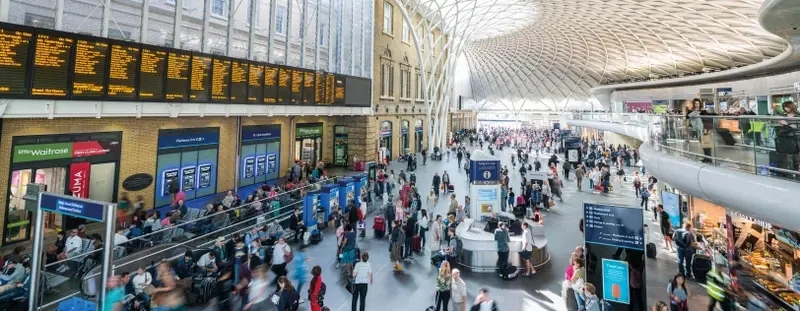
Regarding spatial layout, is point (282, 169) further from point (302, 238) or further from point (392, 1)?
point (392, 1)

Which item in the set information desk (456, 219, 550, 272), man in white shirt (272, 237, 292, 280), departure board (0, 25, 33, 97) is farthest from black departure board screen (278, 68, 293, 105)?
information desk (456, 219, 550, 272)

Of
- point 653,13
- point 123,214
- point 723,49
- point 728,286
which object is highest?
point 653,13

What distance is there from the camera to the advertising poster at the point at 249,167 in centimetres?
1916

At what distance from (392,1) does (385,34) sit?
3.05 meters

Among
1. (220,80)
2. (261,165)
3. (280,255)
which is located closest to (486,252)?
(280,255)

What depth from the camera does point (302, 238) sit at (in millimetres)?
12430

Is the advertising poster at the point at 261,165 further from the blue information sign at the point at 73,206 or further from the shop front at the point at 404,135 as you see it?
the shop front at the point at 404,135

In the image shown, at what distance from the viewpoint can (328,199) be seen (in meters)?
14.1

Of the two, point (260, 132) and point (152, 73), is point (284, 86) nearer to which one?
point (260, 132)

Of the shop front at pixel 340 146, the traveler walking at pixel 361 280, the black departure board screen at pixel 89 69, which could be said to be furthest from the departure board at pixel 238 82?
the shop front at pixel 340 146

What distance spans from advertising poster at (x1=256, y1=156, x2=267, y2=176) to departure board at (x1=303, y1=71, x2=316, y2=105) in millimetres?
4381

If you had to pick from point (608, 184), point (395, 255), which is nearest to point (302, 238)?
point (395, 255)

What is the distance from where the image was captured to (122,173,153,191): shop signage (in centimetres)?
1369

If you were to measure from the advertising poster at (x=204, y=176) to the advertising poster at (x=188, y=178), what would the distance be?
0.28m
